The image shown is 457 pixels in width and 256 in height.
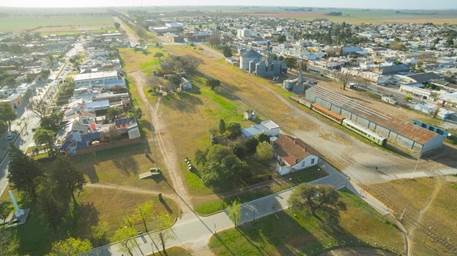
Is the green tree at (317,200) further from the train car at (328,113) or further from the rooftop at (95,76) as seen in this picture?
the rooftop at (95,76)

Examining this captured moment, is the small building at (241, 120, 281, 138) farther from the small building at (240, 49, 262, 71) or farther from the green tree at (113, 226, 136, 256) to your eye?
the small building at (240, 49, 262, 71)

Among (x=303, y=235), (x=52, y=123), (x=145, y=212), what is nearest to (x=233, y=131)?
(x=303, y=235)

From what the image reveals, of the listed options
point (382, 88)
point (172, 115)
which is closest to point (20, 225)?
point (172, 115)

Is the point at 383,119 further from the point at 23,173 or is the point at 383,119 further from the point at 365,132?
the point at 23,173

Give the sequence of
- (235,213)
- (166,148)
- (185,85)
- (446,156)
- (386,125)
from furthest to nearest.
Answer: (185,85)
(386,125)
(166,148)
(446,156)
(235,213)

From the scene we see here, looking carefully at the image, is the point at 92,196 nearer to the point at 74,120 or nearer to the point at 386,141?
the point at 74,120

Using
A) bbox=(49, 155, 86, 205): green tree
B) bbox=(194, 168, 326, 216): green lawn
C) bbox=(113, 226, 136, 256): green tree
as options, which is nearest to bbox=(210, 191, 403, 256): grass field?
bbox=(194, 168, 326, 216): green lawn

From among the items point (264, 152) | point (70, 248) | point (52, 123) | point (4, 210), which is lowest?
point (4, 210)
